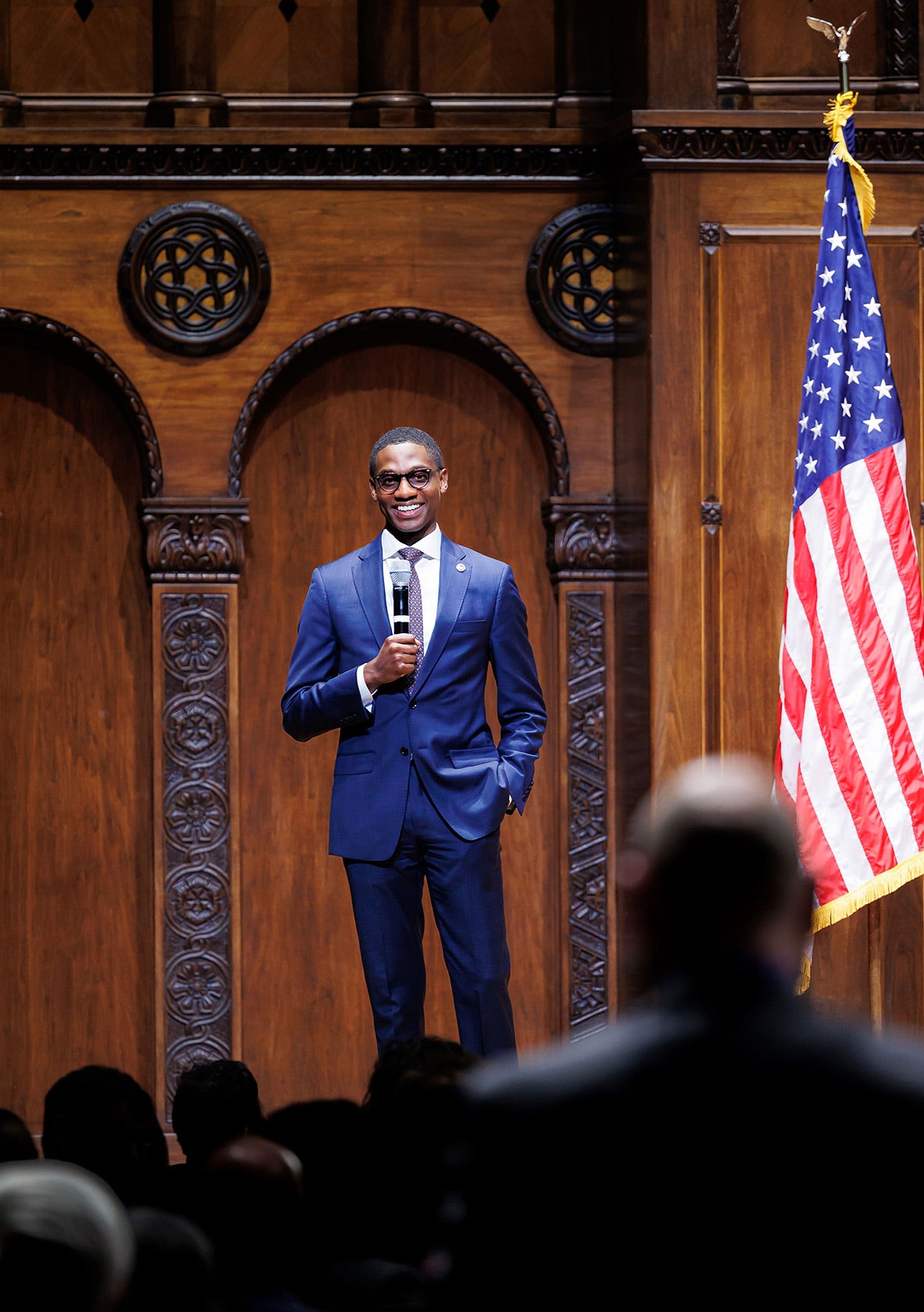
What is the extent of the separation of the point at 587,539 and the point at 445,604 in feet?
3.83

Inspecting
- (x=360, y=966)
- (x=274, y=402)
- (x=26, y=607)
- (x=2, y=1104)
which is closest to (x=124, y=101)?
(x=274, y=402)

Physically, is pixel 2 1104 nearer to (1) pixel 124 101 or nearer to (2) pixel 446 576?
(2) pixel 446 576

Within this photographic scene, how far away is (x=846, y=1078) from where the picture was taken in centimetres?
142

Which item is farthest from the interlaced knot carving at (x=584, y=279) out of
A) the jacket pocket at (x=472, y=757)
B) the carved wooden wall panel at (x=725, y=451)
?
the jacket pocket at (x=472, y=757)

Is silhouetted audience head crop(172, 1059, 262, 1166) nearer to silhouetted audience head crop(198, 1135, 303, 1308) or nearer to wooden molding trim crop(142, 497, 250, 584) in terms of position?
silhouetted audience head crop(198, 1135, 303, 1308)

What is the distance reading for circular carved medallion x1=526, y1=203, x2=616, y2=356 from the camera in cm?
494

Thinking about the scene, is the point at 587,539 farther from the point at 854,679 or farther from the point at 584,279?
the point at 854,679

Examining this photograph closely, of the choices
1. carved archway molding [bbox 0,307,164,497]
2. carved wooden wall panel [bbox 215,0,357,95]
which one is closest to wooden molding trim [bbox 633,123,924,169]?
carved wooden wall panel [bbox 215,0,357,95]

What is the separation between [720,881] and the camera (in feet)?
4.81

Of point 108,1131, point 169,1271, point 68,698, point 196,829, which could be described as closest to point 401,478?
point 196,829

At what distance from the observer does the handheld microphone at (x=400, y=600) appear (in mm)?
3537

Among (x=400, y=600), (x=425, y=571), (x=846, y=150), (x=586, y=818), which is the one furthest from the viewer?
(x=586, y=818)

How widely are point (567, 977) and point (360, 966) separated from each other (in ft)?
1.99

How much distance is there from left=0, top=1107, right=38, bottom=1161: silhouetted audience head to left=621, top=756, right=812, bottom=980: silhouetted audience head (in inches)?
46.2
